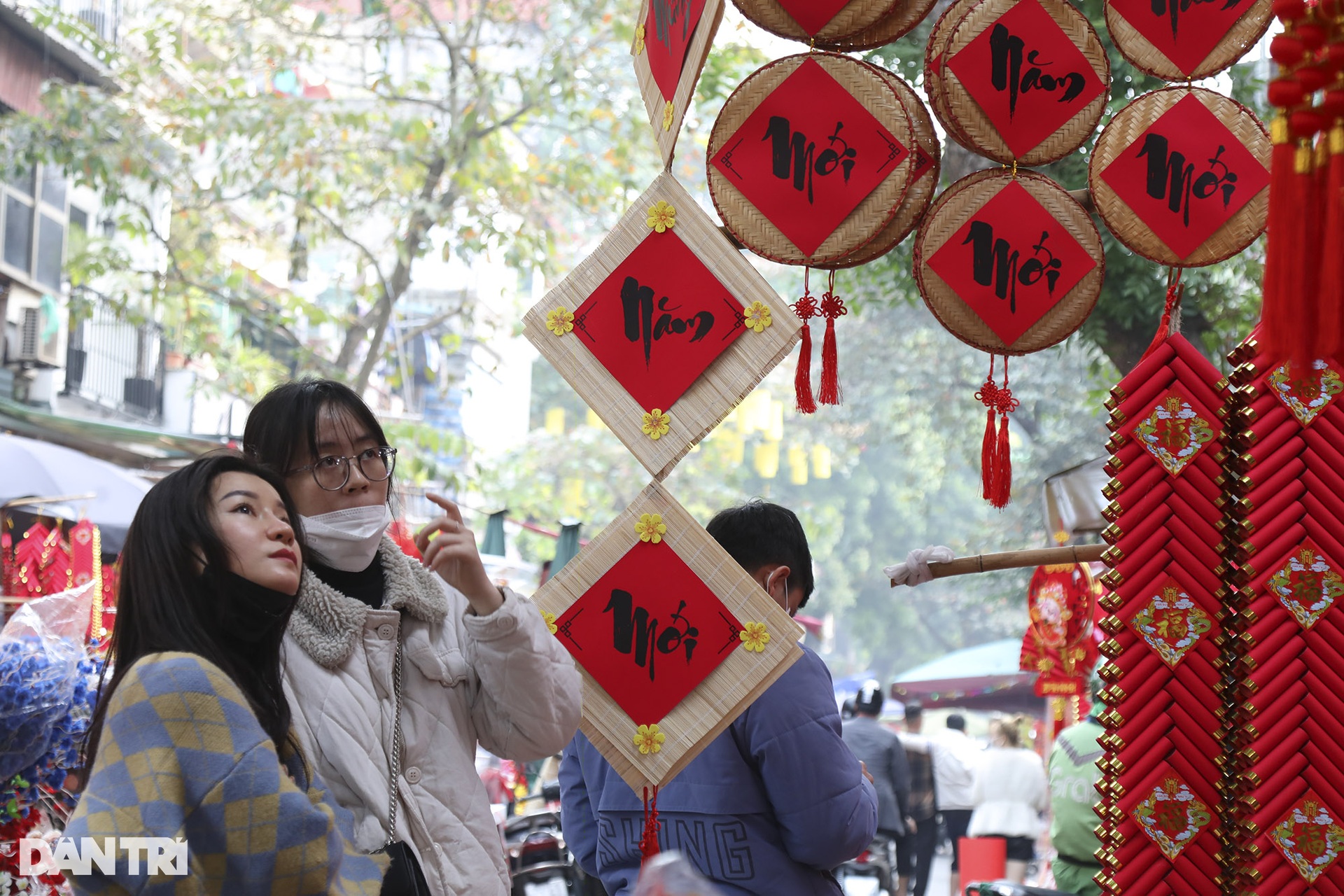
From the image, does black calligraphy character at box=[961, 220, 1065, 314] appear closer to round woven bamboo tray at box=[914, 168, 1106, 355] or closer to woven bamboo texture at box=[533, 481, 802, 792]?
round woven bamboo tray at box=[914, 168, 1106, 355]

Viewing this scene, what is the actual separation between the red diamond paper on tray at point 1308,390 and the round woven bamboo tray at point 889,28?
1.02 meters

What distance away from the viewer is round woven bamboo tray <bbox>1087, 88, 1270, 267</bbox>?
2.55 meters

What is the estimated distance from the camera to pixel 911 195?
2.66 m

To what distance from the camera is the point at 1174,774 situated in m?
2.28

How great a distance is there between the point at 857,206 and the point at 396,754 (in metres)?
1.42

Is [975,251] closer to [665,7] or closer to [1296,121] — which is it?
[665,7]

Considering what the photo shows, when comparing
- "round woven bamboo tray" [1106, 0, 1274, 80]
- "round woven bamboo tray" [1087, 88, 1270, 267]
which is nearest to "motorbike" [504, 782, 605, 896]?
"round woven bamboo tray" [1087, 88, 1270, 267]

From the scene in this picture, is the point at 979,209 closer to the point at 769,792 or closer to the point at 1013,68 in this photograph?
the point at 1013,68

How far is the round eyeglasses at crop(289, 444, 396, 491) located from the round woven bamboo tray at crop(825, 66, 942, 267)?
3.40 ft

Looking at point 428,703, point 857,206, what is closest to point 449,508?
point 428,703

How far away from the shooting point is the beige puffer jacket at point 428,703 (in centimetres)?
183

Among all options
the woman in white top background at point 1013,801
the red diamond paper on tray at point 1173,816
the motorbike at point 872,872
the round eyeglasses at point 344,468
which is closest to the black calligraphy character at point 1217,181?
the red diamond paper on tray at point 1173,816

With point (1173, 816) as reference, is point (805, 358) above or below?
above

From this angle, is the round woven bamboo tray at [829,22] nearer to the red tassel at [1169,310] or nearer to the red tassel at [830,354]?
the red tassel at [830,354]
